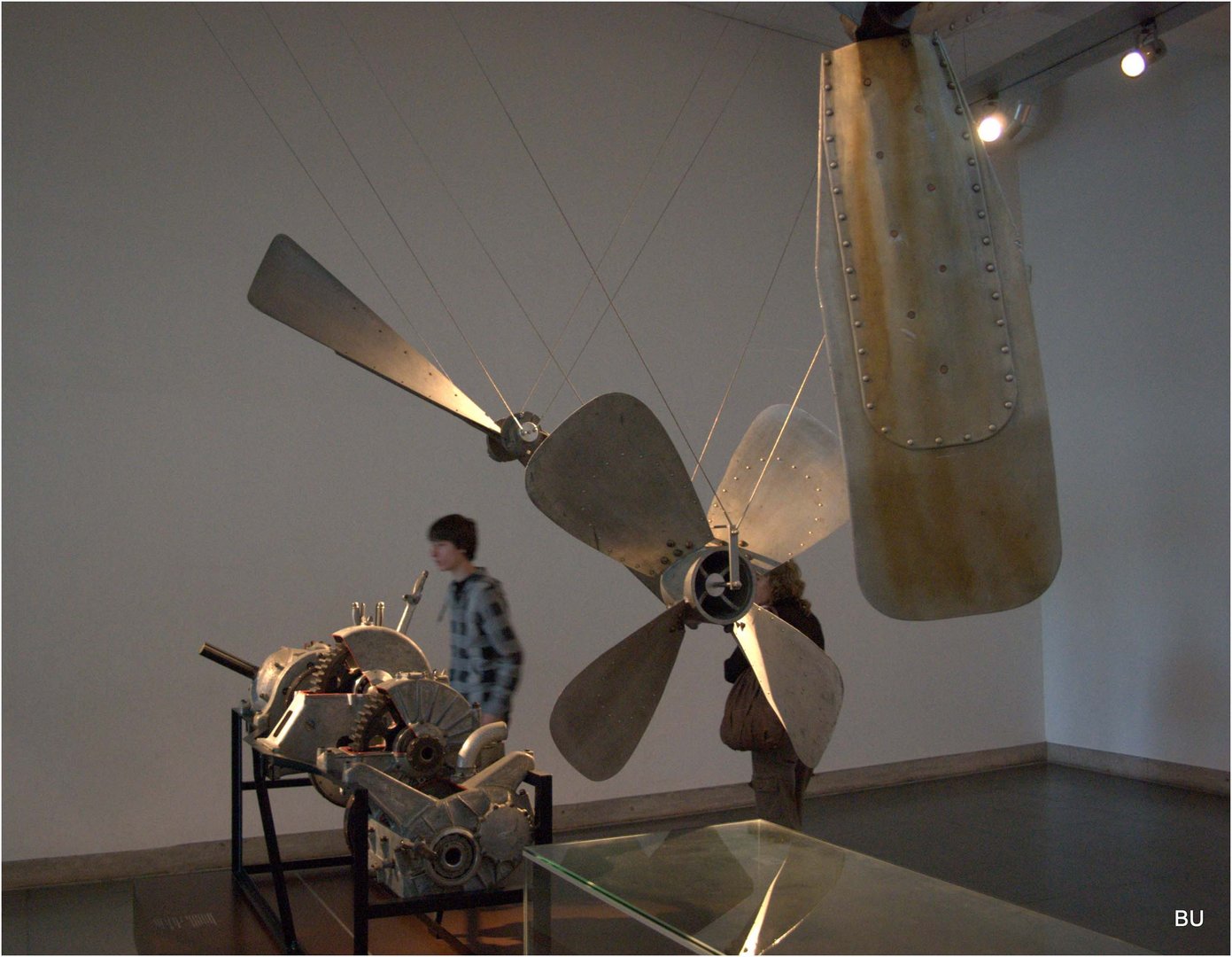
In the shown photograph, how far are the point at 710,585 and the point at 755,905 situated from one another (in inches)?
45.7

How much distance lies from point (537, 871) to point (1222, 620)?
604 centimetres

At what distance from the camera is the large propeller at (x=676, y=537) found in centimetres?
296

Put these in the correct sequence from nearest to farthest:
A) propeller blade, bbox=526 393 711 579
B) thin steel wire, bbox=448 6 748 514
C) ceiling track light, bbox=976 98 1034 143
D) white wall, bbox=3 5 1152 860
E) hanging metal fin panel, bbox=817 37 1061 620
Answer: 1. hanging metal fin panel, bbox=817 37 1061 620
2. propeller blade, bbox=526 393 711 579
3. white wall, bbox=3 5 1152 860
4. thin steel wire, bbox=448 6 748 514
5. ceiling track light, bbox=976 98 1034 143

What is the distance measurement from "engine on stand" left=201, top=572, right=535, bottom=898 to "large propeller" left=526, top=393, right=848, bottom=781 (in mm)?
613

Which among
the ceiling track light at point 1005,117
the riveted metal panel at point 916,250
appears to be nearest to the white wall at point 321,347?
the ceiling track light at point 1005,117

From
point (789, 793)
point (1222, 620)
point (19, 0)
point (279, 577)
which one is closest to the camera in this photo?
point (789, 793)

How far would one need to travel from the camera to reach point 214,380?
5.72m

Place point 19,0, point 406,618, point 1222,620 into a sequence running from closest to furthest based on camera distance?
point 406,618
point 19,0
point 1222,620

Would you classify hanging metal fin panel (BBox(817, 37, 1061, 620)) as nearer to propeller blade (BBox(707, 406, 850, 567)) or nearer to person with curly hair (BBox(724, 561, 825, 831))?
propeller blade (BBox(707, 406, 850, 567))

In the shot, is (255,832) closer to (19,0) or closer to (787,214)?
(19,0)

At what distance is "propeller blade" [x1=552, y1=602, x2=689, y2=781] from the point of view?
315cm

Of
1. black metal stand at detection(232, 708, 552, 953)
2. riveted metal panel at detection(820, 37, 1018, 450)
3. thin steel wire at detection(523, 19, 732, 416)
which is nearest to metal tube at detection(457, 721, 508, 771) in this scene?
black metal stand at detection(232, 708, 552, 953)

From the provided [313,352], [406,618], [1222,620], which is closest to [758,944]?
[406,618]

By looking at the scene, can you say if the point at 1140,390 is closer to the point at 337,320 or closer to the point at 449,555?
the point at 449,555
